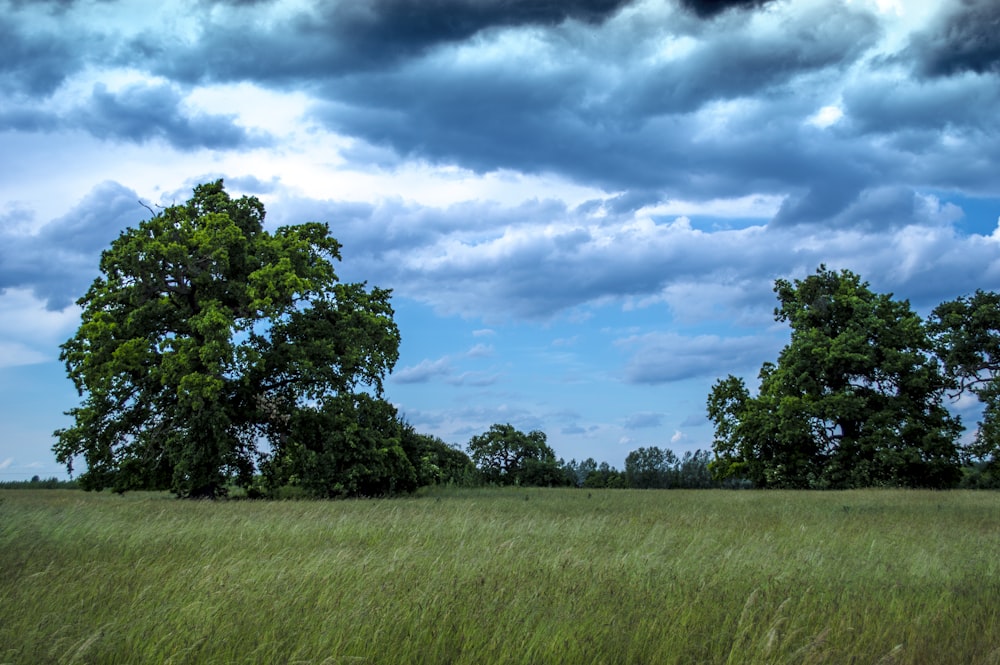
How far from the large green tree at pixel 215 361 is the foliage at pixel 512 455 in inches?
953

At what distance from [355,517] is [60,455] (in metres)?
15.5

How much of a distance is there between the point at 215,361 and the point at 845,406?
99.7ft

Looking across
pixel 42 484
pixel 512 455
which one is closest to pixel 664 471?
pixel 512 455

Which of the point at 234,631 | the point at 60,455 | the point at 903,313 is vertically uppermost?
the point at 903,313

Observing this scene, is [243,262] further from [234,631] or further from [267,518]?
[234,631]

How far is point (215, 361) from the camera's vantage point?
2458 centimetres

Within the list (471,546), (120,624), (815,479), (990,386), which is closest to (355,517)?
(471,546)

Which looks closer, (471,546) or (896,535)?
A: (471,546)

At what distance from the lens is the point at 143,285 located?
2650cm

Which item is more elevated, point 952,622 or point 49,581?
point 49,581

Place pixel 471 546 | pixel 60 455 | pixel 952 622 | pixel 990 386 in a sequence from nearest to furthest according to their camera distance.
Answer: pixel 952 622
pixel 471 546
pixel 60 455
pixel 990 386

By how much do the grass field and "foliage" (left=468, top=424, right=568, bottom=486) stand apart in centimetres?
3751

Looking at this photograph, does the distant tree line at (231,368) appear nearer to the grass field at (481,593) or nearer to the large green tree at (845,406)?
the large green tree at (845,406)

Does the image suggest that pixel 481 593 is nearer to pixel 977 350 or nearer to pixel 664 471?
pixel 977 350
